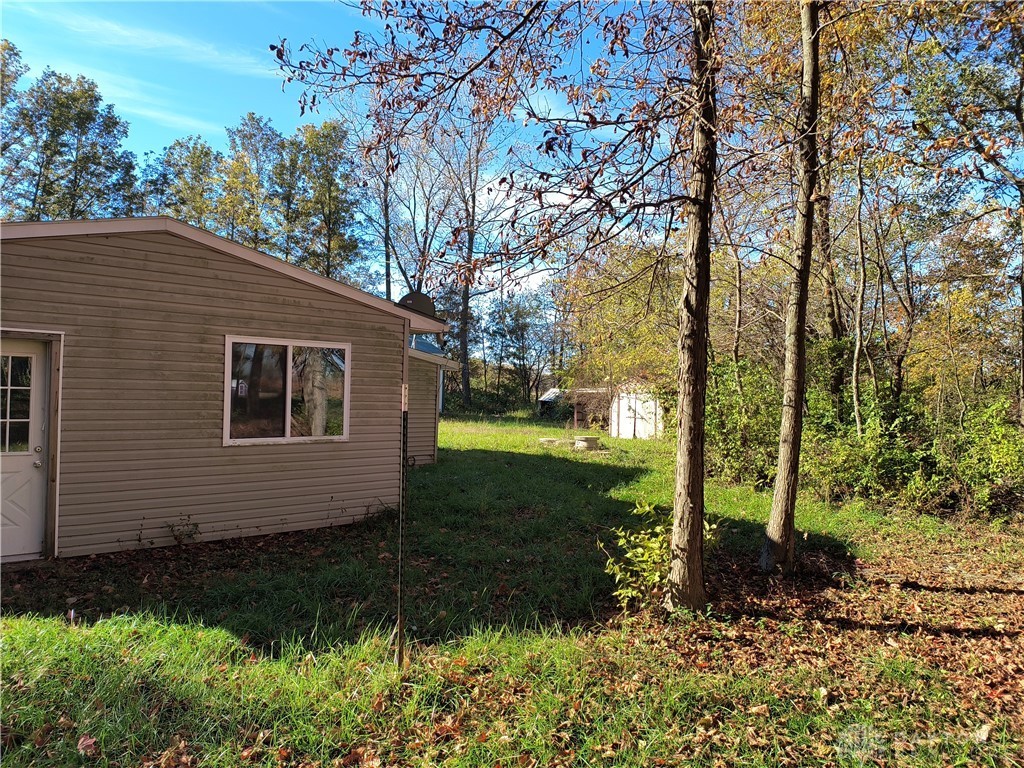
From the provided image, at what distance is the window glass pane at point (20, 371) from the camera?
207 inches

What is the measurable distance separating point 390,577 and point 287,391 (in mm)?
2790

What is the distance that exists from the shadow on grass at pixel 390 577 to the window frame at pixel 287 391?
1.16 meters

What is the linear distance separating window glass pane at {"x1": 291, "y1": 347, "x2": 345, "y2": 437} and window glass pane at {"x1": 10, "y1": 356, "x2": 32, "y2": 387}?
248 cm

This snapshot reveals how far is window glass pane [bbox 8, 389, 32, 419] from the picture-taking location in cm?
523

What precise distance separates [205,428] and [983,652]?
7.34 metres

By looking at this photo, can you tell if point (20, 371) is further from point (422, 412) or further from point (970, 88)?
point (970, 88)

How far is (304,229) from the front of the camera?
2511 cm

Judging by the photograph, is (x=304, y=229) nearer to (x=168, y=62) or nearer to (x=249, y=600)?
(x=168, y=62)

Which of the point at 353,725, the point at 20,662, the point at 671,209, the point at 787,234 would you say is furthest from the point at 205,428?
the point at 787,234

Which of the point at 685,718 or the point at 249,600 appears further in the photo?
the point at 249,600

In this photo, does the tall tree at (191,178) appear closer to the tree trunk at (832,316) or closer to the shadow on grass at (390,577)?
the shadow on grass at (390,577)

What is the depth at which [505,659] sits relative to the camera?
354 centimetres

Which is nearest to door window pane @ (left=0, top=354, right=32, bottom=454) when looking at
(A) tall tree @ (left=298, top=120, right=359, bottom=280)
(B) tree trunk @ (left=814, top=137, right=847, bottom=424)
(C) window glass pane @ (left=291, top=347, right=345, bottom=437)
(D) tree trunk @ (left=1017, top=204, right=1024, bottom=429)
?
(C) window glass pane @ (left=291, top=347, right=345, bottom=437)

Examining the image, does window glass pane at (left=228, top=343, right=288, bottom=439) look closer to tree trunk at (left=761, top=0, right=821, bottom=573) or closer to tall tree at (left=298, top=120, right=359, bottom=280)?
tree trunk at (left=761, top=0, right=821, bottom=573)
